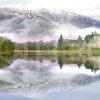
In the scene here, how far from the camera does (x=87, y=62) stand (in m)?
5.01

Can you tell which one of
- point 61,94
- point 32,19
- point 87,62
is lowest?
point 61,94

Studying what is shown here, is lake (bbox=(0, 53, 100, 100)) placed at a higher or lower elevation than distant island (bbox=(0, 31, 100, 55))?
lower

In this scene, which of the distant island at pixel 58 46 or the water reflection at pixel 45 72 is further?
the distant island at pixel 58 46

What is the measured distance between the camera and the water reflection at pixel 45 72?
179 inches

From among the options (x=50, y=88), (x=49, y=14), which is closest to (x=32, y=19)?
(x=49, y=14)

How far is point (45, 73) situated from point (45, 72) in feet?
0.11

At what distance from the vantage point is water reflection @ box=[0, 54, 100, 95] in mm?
4535

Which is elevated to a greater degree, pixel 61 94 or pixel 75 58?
pixel 75 58

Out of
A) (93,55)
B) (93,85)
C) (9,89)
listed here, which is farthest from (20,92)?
(93,55)

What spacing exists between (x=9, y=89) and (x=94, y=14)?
57.1 inches

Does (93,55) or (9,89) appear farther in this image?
(93,55)

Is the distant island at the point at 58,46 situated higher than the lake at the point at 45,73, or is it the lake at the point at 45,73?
the distant island at the point at 58,46

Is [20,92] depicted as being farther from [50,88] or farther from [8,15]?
[8,15]

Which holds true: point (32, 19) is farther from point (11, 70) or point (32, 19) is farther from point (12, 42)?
point (11, 70)
